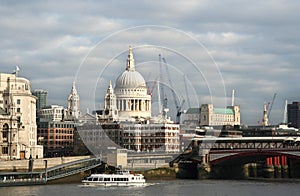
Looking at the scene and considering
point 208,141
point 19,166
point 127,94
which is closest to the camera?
point 19,166

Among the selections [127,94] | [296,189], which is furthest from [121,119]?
[296,189]

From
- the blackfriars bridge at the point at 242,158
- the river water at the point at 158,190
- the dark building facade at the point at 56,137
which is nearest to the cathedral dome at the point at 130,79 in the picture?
the dark building facade at the point at 56,137

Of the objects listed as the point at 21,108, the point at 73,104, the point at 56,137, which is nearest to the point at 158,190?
the point at 21,108

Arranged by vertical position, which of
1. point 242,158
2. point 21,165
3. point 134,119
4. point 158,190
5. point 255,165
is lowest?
point 158,190

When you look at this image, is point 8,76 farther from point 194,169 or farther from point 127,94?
point 127,94

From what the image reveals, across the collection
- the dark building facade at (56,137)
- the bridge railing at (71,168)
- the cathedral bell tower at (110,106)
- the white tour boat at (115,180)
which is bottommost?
the white tour boat at (115,180)

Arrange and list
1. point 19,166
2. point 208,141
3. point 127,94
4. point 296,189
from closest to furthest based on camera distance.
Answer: point 296,189 → point 19,166 → point 208,141 → point 127,94

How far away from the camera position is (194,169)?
4985 inches

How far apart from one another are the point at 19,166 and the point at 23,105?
1036 inches

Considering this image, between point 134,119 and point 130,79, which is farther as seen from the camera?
point 130,79

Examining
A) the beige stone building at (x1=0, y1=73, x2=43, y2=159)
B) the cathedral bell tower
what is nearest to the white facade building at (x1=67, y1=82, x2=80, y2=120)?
the cathedral bell tower

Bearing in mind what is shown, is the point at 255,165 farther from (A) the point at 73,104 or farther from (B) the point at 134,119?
(A) the point at 73,104

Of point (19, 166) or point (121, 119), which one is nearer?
point (19, 166)

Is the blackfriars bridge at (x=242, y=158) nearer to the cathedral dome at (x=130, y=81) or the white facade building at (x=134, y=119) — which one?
the white facade building at (x=134, y=119)
